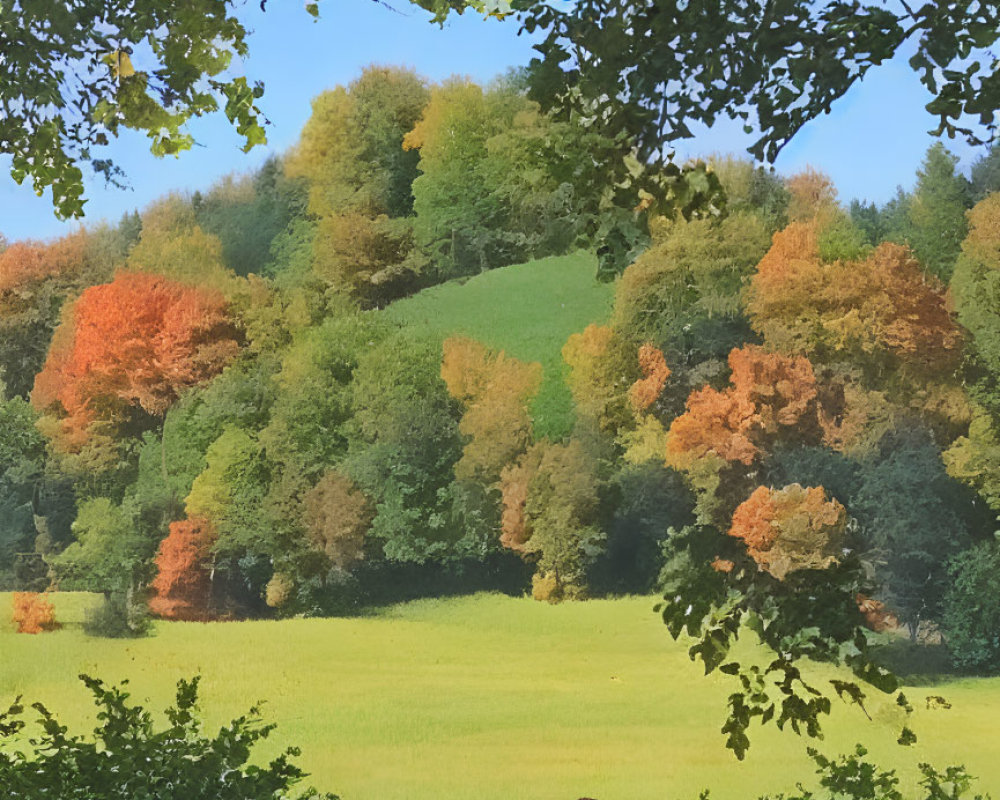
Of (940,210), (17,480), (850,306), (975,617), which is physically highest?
(940,210)

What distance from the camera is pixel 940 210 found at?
12.5 feet

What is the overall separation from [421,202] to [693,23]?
1743 mm

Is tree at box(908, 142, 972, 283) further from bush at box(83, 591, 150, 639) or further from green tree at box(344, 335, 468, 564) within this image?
bush at box(83, 591, 150, 639)

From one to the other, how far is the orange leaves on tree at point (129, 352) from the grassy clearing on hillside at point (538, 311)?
862mm

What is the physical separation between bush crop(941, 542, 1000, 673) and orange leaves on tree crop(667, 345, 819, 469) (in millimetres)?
630

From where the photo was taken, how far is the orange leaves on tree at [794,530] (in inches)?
146

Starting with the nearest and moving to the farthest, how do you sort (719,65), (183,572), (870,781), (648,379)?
(719,65), (870,781), (648,379), (183,572)

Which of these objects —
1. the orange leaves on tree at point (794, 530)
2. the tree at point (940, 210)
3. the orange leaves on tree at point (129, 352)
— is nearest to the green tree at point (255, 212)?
the orange leaves on tree at point (129, 352)

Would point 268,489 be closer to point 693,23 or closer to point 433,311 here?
point 433,311

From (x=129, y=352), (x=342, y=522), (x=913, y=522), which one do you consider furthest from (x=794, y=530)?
(x=129, y=352)

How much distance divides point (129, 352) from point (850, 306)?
2.54 m

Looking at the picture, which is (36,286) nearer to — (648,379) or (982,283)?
(648,379)

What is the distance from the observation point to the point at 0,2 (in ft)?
13.0

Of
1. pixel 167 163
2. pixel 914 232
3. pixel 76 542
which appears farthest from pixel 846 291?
pixel 76 542
